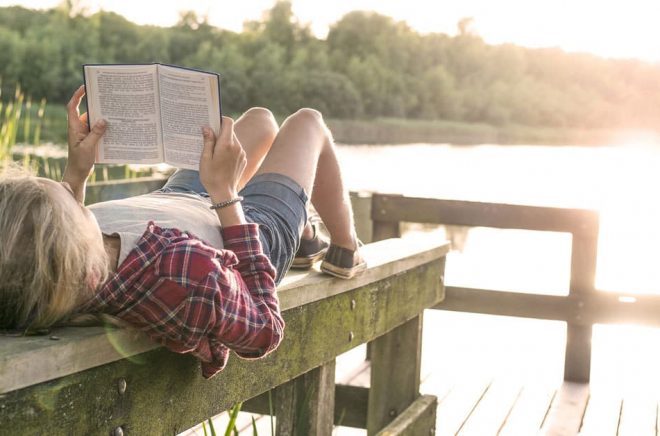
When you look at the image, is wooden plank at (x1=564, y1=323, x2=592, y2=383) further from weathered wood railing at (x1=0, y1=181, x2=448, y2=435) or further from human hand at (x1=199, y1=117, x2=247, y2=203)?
human hand at (x1=199, y1=117, x2=247, y2=203)

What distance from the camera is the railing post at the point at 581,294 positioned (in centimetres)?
429

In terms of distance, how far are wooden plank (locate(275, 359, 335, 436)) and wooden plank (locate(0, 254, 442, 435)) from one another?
0.05m

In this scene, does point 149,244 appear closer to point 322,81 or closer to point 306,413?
point 306,413

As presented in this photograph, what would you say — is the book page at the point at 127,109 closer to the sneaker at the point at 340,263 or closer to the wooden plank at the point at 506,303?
the sneaker at the point at 340,263

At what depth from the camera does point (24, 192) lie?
154 cm

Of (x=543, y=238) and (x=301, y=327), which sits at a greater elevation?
(x=301, y=327)

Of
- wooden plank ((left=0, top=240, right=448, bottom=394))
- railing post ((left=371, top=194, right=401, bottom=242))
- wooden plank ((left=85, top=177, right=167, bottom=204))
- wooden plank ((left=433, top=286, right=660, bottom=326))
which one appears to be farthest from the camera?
railing post ((left=371, top=194, right=401, bottom=242))

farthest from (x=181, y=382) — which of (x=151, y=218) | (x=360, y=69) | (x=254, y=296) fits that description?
(x=360, y=69)

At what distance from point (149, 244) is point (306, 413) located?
0.74 meters

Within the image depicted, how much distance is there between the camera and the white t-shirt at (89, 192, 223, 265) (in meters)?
1.77

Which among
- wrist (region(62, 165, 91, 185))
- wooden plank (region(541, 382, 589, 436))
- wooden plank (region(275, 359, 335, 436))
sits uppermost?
wrist (region(62, 165, 91, 185))

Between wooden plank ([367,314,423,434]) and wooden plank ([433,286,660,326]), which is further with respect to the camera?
wooden plank ([433,286,660,326])

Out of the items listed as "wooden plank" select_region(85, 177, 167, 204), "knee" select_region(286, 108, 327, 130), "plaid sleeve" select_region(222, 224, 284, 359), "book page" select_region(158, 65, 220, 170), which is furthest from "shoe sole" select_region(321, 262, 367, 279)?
"wooden plank" select_region(85, 177, 167, 204)

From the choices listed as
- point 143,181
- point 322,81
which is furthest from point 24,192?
point 322,81
